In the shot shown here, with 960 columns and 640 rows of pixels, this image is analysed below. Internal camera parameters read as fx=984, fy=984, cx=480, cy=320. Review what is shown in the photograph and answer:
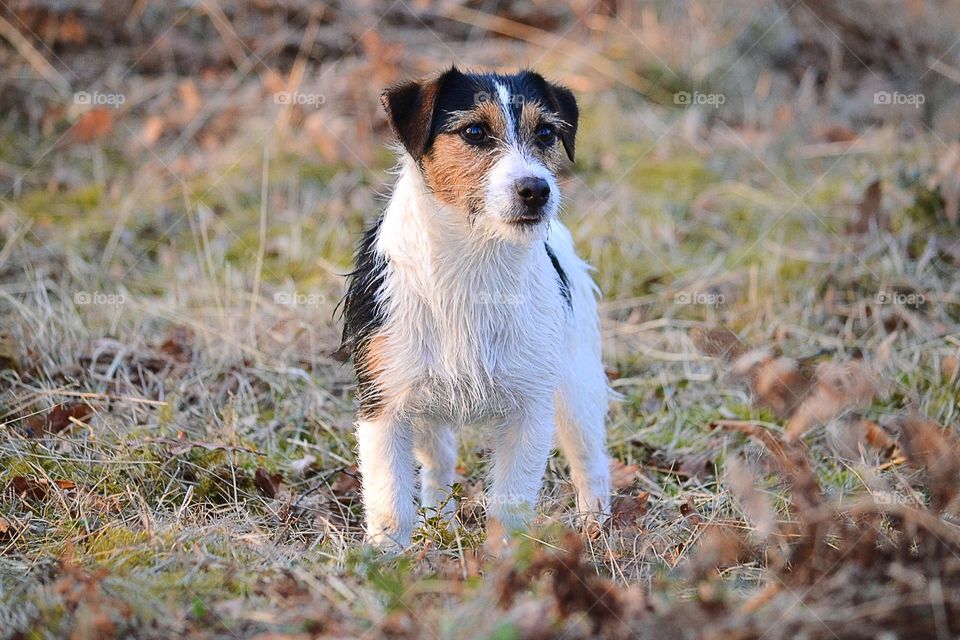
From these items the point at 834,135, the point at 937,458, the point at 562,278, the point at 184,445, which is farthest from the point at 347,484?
the point at 834,135

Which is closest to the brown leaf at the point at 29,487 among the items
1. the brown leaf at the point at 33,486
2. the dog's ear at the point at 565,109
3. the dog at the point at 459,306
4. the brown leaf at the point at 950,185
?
the brown leaf at the point at 33,486

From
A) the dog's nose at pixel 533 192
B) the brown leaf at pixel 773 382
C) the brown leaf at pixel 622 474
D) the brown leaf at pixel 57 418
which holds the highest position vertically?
the dog's nose at pixel 533 192

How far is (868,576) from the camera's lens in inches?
99.7

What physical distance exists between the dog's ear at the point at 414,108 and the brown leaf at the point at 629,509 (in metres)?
1.61

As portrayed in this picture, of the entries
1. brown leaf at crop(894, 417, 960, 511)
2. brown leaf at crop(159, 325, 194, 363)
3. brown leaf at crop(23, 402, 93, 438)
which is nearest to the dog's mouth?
brown leaf at crop(894, 417, 960, 511)

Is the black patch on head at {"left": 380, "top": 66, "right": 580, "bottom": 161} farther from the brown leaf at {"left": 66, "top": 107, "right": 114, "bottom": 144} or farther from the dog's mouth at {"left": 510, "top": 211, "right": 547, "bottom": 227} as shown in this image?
the brown leaf at {"left": 66, "top": 107, "right": 114, "bottom": 144}

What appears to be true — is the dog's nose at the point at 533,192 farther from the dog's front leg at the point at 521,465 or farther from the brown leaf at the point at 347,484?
the brown leaf at the point at 347,484

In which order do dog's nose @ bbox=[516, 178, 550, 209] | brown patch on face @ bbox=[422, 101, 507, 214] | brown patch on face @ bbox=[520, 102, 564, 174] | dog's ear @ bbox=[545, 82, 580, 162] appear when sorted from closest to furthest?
dog's nose @ bbox=[516, 178, 550, 209] → brown patch on face @ bbox=[422, 101, 507, 214] → brown patch on face @ bbox=[520, 102, 564, 174] → dog's ear @ bbox=[545, 82, 580, 162]

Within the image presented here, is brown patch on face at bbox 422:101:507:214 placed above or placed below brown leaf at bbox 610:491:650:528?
above

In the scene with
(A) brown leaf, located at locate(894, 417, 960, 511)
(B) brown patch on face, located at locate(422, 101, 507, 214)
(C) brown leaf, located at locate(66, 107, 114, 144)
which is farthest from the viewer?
(C) brown leaf, located at locate(66, 107, 114, 144)

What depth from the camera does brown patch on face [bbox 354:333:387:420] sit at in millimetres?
3686

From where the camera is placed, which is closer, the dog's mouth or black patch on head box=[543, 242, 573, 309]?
the dog's mouth

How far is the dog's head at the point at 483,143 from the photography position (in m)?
3.54

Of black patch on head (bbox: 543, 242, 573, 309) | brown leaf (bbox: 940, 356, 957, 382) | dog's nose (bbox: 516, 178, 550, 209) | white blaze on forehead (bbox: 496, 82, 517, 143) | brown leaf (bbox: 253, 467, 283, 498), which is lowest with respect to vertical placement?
brown leaf (bbox: 253, 467, 283, 498)
